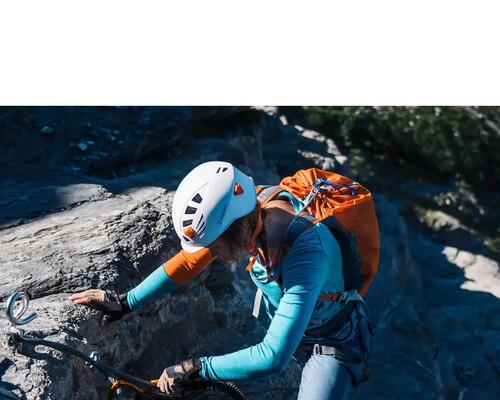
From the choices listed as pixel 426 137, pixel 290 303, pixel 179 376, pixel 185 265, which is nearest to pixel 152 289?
pixel 185 265

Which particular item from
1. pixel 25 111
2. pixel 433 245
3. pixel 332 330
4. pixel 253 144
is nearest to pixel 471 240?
pixel 433 245

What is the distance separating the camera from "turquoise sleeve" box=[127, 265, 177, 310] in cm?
398

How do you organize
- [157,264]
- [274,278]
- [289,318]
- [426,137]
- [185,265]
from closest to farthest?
[289,318] < [274,278] < [185,265] < [157,264] < [426,137]

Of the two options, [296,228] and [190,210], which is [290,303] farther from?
[190,210]

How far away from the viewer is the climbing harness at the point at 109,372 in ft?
11.8

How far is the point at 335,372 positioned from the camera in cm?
386

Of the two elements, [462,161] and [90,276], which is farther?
[462,161]

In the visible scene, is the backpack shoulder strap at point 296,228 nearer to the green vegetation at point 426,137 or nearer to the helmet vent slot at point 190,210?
the helmet vent slot at point 190,210

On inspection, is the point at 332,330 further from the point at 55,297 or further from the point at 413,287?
the point at 413,287

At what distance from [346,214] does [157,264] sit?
4.67ft

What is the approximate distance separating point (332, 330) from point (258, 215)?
2.59 ft

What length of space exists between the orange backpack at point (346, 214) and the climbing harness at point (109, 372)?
0.85m

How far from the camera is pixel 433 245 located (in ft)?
29.7

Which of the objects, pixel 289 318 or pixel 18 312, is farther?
pixel 18 312
